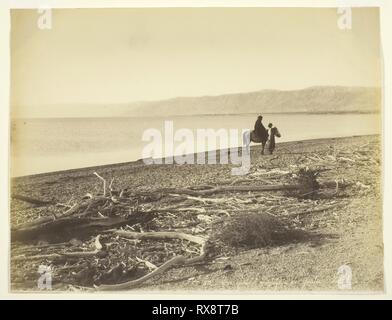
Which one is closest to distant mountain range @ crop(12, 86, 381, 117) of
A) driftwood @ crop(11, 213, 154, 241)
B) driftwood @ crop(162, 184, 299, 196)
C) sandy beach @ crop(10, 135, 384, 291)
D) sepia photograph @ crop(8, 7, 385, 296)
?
sepia photograph @ crop(8, 7, 385, 296)

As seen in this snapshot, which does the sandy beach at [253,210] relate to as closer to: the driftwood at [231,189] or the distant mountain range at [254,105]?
the driftwood at [231,189]

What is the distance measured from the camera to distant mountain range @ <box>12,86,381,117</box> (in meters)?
2.78

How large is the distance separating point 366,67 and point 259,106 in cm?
68

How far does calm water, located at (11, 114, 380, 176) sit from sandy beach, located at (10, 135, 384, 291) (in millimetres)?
54

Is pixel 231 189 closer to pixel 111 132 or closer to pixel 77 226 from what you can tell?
pixel 111 132

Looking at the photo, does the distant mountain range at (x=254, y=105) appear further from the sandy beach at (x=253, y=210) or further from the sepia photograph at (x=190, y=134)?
the sandy beach at (x=253, y=210)

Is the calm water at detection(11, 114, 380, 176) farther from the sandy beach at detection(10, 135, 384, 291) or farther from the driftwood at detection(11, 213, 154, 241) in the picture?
the driftwood at detection(11, 213, 154, 241)

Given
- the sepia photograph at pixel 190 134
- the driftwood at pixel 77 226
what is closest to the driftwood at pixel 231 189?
the sepia photograph at pixel 190 134

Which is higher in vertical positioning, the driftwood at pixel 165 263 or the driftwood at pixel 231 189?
the driftwood at pixel 231 189

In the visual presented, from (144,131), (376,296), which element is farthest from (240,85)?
(376,296)

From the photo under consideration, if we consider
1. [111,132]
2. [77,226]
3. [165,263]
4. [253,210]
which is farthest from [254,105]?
[77,226]

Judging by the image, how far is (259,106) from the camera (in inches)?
109

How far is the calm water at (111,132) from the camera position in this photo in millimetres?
2783

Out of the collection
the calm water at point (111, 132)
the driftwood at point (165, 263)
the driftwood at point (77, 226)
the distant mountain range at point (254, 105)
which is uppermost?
the distant mountain range at point (254, 105)
